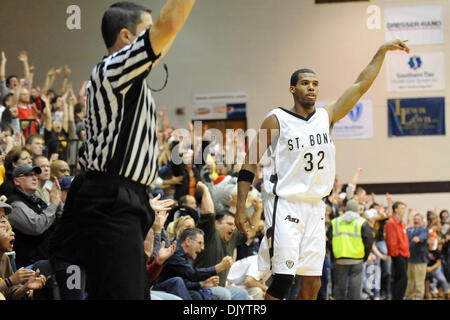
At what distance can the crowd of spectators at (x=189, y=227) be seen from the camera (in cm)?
646

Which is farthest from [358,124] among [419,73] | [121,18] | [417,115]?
[121,18]

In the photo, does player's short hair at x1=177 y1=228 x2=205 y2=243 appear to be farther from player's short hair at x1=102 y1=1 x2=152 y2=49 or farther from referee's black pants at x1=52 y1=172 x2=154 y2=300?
player's short hair at x1=102 y1=1 x2=152 y2=49

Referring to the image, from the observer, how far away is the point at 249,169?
5961 millimetres

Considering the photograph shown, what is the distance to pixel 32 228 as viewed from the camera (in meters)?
6.47

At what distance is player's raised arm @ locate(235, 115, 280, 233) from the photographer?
580cm

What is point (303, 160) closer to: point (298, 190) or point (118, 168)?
point (298, 190)

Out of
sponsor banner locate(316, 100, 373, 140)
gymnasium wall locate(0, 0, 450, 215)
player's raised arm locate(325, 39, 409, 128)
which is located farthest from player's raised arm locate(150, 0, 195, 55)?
sponsor banner locate(316, 100, 373, 140)

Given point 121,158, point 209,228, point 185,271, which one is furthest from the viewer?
point 209,228

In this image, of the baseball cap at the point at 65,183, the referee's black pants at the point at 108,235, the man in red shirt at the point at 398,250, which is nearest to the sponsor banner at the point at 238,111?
the man in red shirt at the point at 398,250

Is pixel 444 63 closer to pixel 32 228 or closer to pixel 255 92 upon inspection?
pixel 255 92

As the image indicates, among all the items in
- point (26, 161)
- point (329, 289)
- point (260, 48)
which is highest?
point (260, 48)

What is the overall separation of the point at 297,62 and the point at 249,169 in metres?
13.9
